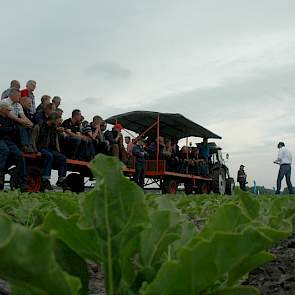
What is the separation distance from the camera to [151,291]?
561 millimetres

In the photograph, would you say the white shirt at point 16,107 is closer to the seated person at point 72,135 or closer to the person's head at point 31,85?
the person's head at point 31,85

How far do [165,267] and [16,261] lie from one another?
0.15 meters

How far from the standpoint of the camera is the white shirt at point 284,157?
61.4 feet

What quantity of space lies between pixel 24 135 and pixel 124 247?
825 centimetres

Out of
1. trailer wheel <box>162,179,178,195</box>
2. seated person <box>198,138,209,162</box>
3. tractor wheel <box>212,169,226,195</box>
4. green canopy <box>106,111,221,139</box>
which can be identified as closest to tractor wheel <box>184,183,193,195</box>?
seated person <box>198,138,209,162</box>

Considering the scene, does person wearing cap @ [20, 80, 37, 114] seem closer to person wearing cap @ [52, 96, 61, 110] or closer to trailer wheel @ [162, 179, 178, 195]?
person wearing cap @ [52, 96, 61, 110]

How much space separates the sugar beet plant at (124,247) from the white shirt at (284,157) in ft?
60.8

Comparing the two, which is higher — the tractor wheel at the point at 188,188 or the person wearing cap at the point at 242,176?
the person wearing cap at the point at 242,176

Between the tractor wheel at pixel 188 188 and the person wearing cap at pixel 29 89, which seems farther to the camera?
the tractor wheel at pixel 188 188

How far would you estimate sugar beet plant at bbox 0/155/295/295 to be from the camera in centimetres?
49

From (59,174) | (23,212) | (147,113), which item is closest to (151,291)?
(23,212)

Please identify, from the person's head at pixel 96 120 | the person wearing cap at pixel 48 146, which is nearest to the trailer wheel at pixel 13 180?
the person wearing cap at pixel 48 146

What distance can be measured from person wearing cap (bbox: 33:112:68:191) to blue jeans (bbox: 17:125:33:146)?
32 centimetres

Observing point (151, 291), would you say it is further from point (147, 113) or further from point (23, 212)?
point (147, 113)
